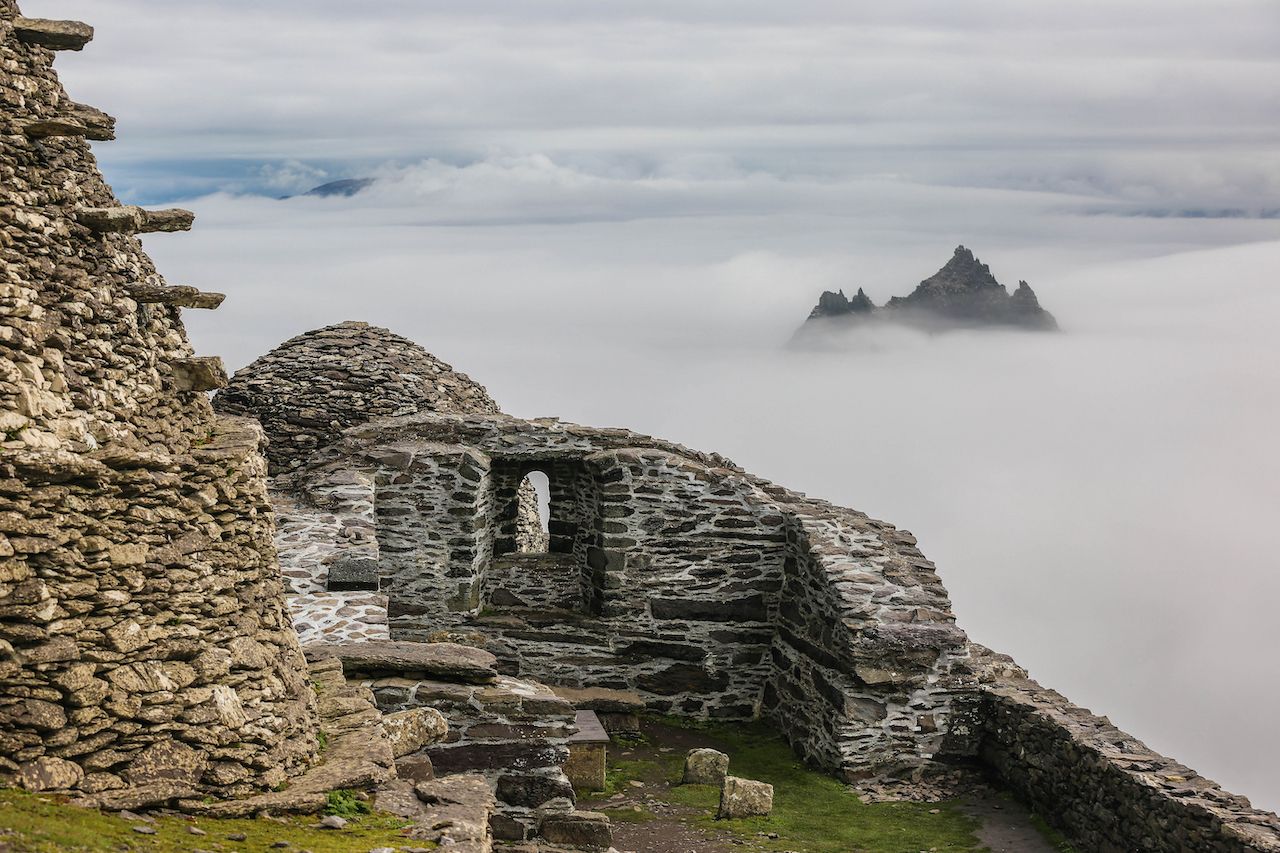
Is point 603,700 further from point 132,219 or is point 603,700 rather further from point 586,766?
point 132,219

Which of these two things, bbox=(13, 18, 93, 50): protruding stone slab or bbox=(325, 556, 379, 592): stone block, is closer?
bbox=(13, 18, 93, 50): protruding stone slab

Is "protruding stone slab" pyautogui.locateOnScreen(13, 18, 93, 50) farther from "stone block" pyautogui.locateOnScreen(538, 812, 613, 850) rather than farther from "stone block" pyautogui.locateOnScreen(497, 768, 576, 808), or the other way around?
"stone block" pyautogui.locateOnScreen(538, 812, 613, 850)

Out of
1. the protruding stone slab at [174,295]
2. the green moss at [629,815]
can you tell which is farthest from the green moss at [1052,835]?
the protruding stone slab at [174,295]

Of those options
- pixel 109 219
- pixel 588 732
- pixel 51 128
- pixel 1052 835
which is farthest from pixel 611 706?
pixel 51 128

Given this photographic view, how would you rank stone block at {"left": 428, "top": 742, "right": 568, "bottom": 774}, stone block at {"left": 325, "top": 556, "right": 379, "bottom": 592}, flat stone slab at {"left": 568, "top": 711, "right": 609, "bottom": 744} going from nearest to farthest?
stone block at {"left": 428, "top": 742, "right": 568, "bottom": 774}, flat stone slab at {"left": 568, "top": 711, "right": 609, "bottom": 744}, stone block at {"left": 325, "top": 556, "right": 379, "bottom": 592}

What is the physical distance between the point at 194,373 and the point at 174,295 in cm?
52

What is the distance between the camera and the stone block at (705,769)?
1516cm

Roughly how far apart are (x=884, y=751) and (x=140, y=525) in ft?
34.1

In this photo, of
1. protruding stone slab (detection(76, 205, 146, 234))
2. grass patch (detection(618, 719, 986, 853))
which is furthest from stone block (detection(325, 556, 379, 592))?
protruding stone slab (detection(76, 205, 146, 234))

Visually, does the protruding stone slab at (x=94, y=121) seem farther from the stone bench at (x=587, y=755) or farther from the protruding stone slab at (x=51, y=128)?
the stone bench at (x=587, y=755)

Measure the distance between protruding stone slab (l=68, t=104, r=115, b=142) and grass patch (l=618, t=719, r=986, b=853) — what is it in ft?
29.3

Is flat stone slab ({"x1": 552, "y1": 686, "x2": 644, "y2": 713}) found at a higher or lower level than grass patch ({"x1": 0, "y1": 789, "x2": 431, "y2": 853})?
lower

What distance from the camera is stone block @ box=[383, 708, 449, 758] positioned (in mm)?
9492

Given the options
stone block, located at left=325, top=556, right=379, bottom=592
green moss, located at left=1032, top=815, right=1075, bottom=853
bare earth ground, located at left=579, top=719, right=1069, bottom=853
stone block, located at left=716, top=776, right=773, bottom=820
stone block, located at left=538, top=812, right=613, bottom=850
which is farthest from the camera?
stone block, located at left=325, top=556, right=379, bottom=592
